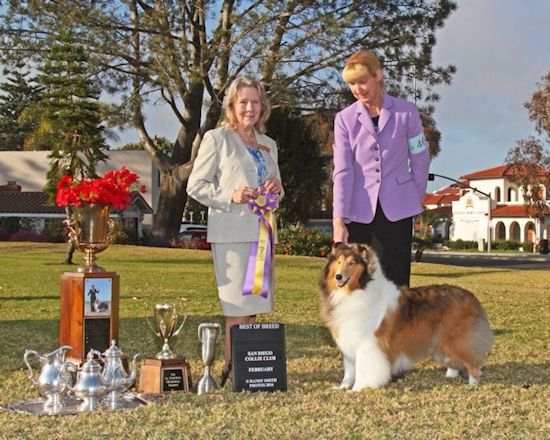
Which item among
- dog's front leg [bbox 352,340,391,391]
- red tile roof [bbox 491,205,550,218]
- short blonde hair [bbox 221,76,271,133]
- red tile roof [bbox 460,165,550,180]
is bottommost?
dog's front leg [bbox 352,340,391,391]

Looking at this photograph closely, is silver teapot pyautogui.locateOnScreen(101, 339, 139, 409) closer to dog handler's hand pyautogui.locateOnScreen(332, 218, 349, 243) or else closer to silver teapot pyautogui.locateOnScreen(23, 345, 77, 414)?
silver teapot pyautogui.locateOnScreen(23, 345, 77, 414)

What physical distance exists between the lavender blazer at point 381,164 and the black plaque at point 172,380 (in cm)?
166

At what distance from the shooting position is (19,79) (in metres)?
69.8

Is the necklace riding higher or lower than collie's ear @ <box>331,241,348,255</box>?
higher

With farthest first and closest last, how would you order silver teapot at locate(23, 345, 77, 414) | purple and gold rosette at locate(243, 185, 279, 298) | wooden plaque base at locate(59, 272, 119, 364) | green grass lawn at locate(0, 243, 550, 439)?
wooden plaque base at locate(59, 272, 119, 364)
purple and gold rosette at locate(243, 185, 279, 298)
silver teapot at locate(23, 345, 77, 414)
green grass lawn at locate(0, 243, 550, 439)

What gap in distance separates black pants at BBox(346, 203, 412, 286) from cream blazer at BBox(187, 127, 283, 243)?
878mm

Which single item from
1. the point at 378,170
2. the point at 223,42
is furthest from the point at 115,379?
the point at 223,42

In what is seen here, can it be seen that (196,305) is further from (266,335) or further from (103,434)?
(103,434)

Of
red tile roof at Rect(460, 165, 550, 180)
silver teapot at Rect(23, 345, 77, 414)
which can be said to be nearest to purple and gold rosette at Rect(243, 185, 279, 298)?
silver teapot at Rect(23, 345, 77, 414)

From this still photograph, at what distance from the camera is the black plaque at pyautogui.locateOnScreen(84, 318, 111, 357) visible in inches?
239

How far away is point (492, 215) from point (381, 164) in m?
67.2

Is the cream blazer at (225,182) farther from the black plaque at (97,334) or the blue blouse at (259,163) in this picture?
the black plaque at (97,334)

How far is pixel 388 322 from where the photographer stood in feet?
18.5

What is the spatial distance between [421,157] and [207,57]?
727 inches
